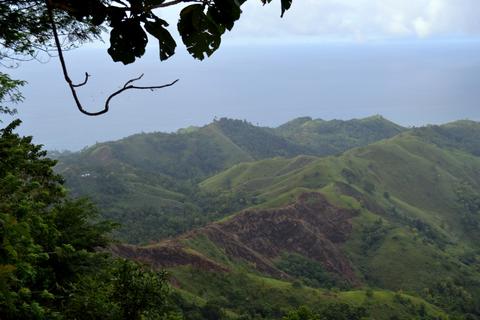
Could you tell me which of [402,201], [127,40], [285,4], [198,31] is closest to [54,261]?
[127,40]

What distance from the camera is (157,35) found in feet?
7.06

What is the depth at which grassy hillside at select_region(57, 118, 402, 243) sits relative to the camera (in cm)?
9022

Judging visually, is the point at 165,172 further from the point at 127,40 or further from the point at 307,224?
the point at 127,40

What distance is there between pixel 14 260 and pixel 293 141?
188m

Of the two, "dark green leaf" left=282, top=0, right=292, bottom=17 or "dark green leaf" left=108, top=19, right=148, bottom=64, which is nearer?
"dark green leaf" left=108, top=19, right=148, bottom=64

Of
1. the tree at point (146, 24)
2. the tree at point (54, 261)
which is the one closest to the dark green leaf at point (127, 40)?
the tree at point (146, 24)

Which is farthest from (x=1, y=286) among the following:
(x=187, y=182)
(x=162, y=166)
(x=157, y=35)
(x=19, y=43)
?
(x=162, y=166)

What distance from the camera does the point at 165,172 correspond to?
500ft

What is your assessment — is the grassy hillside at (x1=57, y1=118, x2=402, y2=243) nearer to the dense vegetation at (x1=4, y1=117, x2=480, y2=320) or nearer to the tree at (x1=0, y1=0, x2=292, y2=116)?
the dense vegetation at (x1=4, y1=117, x2=480, y2=320)

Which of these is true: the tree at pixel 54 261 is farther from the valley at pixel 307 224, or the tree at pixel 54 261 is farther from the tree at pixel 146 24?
the valley at pixel 307 224

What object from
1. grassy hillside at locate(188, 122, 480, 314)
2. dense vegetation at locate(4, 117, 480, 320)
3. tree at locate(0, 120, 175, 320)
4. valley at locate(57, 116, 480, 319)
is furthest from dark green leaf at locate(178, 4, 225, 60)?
grassy hillside at locate(188, 122, 480, 314)

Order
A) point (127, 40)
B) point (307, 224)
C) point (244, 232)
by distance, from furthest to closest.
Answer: point (307, 224) < point (244, 232) < point (127, 40)

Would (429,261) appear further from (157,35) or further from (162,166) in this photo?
(162,166)

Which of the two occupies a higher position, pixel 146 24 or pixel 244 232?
pixel 146 24
